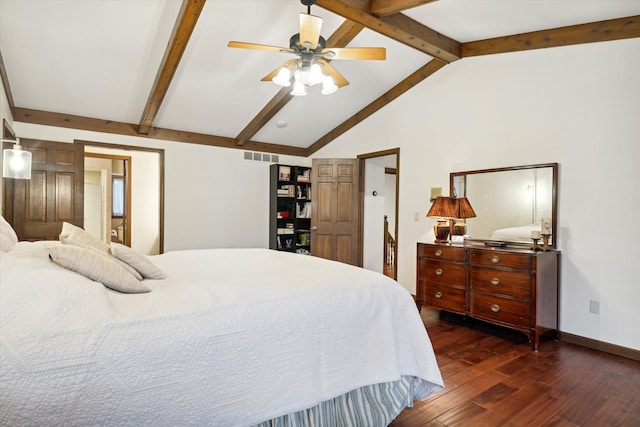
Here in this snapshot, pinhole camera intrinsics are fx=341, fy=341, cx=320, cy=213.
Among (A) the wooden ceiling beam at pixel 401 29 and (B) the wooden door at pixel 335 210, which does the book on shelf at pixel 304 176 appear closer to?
(B) the wooden door at pixel 335 210

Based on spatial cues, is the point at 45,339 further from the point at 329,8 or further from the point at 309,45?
the point at 329,8

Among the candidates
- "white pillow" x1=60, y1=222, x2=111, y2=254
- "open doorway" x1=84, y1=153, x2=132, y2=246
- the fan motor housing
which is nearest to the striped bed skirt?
"white pillow" x1=60, y1=222, x2=111, y2=254

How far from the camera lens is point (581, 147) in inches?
122

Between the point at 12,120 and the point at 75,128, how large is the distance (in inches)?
24.0

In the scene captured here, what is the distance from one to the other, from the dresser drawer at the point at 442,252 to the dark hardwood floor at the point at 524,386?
2.47 feet

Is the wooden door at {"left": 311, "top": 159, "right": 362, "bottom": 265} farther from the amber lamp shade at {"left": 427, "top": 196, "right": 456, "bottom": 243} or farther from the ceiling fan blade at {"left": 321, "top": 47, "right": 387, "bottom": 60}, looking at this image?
the ceiling fan blade at {"left": 321, "top": 47, "right": 387, "bottom": 60}

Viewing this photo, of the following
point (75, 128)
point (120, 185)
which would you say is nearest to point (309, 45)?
point (75, 128)

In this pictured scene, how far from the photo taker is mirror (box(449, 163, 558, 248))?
10.8 ft

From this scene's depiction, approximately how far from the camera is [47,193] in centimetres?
418

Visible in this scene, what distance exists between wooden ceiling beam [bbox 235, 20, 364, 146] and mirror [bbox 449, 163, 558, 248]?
1972 mm

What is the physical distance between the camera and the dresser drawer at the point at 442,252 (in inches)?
136

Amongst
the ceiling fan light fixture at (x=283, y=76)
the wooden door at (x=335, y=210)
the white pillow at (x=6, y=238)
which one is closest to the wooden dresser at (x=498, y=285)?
the wooden door at (x=335, y=210)

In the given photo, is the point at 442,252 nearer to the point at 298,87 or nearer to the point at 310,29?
the point at 298,87

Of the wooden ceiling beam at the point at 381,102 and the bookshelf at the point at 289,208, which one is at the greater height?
the wooden ceiling beam at the point at 381,102
